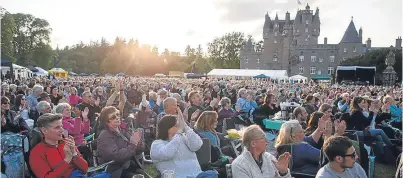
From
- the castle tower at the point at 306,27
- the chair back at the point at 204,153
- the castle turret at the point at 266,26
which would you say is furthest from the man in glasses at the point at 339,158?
the castle turret at the point at 266,26

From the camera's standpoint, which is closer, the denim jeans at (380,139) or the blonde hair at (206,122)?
the blonde hair at (206,122)

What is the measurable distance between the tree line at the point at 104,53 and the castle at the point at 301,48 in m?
10.2

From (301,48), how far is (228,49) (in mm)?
22434

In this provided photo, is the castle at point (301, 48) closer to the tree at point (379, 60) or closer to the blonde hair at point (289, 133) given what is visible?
the tree at point (379, 60)

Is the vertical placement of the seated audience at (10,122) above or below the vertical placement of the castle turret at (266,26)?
below

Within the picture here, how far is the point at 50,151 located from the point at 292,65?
79629 millimetres

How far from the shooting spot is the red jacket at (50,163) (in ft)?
11.2

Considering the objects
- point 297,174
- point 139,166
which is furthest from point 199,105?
point 297,174

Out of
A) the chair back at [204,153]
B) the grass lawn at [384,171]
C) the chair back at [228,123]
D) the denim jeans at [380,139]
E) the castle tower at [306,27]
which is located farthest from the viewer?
the castle tower at [306,27]

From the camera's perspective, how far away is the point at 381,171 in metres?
6.79

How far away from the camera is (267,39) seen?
86.0 m

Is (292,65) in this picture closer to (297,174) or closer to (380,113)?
(380,113)

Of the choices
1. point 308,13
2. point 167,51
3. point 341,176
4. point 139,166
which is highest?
point 308,13

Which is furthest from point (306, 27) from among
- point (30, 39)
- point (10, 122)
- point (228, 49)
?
point (10, 122)
